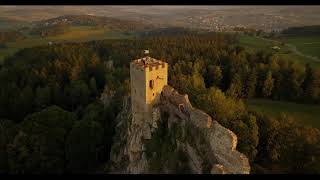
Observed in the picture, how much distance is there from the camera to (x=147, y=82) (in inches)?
1190

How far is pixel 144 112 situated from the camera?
3150 centimetres

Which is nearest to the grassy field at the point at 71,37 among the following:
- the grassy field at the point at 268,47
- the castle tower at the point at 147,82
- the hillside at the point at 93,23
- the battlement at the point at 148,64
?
the hillside at the point at 93,23

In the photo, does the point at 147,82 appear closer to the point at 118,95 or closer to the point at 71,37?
the point at 118,95

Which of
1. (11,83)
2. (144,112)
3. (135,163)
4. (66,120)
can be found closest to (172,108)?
(144,112)

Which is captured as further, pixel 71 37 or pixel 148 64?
pixel 71 37

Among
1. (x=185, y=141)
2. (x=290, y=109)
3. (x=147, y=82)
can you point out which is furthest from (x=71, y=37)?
(x=185, y=141)

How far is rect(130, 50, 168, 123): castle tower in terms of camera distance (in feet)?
98.7

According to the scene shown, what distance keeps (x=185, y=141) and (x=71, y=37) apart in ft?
192

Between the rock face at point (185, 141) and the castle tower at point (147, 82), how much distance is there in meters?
0.56

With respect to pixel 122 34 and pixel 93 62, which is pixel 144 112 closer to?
pixel 93 62

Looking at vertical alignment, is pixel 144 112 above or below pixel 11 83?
above

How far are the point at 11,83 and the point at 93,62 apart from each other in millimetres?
12861

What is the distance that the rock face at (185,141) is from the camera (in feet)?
74.8

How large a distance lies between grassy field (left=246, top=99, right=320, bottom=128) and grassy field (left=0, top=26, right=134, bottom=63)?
1519 inches
